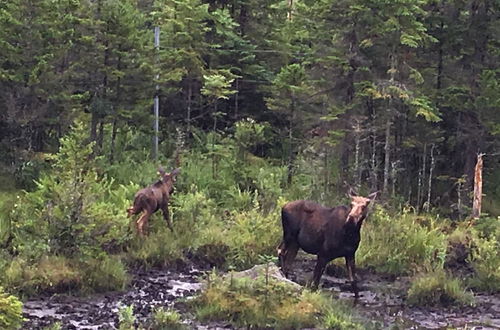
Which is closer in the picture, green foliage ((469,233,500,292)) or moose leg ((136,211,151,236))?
green foliage ((469,233,500,292))

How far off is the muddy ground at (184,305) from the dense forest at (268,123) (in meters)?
0.71

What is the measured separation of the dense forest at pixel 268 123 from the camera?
16.6 metres

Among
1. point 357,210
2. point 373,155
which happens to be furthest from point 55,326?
point 373,155

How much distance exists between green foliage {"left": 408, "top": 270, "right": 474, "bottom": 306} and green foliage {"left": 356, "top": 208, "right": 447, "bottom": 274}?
1.13 metres

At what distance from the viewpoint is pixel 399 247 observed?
16.5 metres

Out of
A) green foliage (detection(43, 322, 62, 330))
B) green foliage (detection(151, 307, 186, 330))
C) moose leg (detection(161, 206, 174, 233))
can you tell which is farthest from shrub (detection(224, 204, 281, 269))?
green foliage (detection(43, 322, 62, 330))

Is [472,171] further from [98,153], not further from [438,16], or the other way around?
[98,153]

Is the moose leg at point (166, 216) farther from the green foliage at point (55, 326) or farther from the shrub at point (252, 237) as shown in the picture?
the green foliage at point (55, 326)

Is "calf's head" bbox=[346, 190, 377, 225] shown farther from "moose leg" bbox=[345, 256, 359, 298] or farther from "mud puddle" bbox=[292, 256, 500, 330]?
"mud puddle" bbox=[292, 256, 500, 330]

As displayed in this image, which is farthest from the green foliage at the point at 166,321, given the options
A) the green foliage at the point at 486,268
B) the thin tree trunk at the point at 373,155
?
the thin tree trunk at the point at 373,155

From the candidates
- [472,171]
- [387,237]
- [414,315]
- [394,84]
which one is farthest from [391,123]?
[414,315]

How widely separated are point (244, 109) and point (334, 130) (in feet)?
16.3

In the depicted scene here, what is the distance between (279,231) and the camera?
1669 centimetres

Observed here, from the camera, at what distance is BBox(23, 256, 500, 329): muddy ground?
39.6 ft
